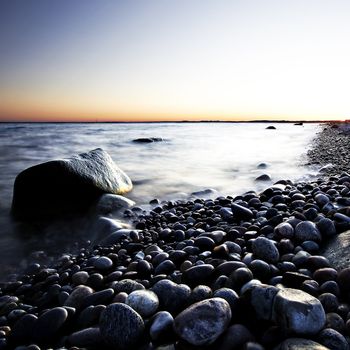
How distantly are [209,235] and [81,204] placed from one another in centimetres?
263

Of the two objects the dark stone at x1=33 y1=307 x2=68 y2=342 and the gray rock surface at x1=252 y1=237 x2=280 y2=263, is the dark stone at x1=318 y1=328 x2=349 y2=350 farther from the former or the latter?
the dark stone at x1=33 y1=307 x2=68 y2=342

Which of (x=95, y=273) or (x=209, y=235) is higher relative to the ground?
(x=209, y=235)

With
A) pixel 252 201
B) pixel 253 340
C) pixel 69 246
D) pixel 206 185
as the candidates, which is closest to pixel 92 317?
pixel 253 340

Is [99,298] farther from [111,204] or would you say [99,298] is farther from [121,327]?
[111,204]

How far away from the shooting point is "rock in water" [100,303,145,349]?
4.86 ft

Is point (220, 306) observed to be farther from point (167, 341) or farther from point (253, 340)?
point (167, 341)

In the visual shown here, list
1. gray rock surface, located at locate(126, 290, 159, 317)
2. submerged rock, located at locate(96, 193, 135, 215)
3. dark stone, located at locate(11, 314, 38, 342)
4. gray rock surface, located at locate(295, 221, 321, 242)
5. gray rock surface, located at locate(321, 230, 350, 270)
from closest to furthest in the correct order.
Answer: gray rock surface, located at locate(126, 290, 159, 317) → dark stone, located at locate(11, 314, 38, 342) → gray rock surface, located at locate(321, 230, 350, 270) → gray rock surface, located at locate(295, 221, 321, 242) → submerged rock, located at locate(96, 193, 135, 215)

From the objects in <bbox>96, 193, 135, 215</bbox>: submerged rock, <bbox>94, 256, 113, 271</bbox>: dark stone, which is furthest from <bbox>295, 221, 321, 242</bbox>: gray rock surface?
<bbox>96, 193, 135, 215</bbox>: submerged rock

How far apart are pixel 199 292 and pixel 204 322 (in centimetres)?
34

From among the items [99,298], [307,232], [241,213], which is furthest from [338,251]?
[99,298]

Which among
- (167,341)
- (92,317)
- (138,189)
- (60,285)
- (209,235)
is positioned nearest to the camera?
(167,341)

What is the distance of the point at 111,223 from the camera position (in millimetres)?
3805

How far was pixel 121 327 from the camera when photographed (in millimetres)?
1496

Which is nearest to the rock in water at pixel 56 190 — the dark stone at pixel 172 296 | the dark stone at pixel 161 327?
the dark stone at pixel 172 296
